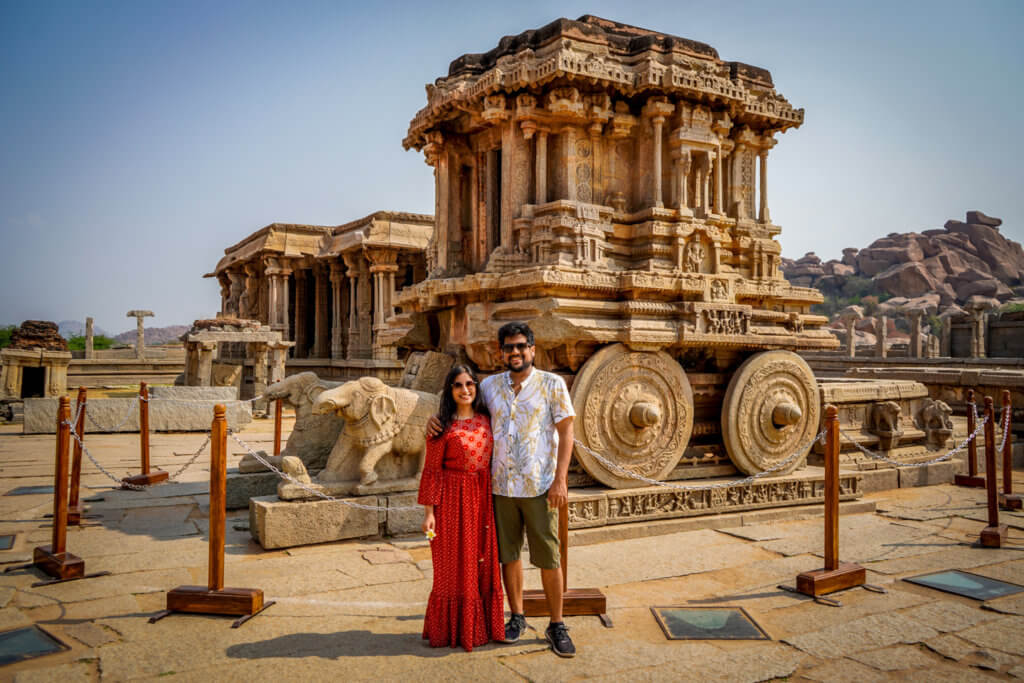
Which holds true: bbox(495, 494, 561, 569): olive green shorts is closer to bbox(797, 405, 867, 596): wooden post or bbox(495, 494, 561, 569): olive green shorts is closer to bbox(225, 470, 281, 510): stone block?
bbox(797, 405, 867, 596): wooden post

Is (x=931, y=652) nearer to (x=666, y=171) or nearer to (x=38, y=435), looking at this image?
(x=666, y=171)

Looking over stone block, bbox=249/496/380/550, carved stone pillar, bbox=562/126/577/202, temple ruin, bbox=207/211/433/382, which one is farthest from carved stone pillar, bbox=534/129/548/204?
temple ruin, bbox=207/211/433/382

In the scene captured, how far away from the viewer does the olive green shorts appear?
3.47 m

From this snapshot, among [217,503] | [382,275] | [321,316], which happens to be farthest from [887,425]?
[321,316]

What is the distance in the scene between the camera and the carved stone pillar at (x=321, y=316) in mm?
25109

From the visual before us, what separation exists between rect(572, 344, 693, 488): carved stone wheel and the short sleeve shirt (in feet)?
6.77

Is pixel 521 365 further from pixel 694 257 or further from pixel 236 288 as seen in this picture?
pixel 236 288

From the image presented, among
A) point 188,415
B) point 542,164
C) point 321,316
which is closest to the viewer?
point 542,164

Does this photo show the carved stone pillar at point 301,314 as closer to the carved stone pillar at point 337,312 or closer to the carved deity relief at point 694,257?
the carved stone pillar at point 337,312

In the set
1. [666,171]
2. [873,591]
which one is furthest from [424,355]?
[873,591]

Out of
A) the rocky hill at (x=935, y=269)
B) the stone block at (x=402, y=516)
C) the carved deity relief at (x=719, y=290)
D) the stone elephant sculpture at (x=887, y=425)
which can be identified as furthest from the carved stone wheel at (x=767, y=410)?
the rocky hill at (x=935, y=269)

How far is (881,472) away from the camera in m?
8.13

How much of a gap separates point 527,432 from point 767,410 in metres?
3.94

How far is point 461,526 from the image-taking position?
3.45 meters
